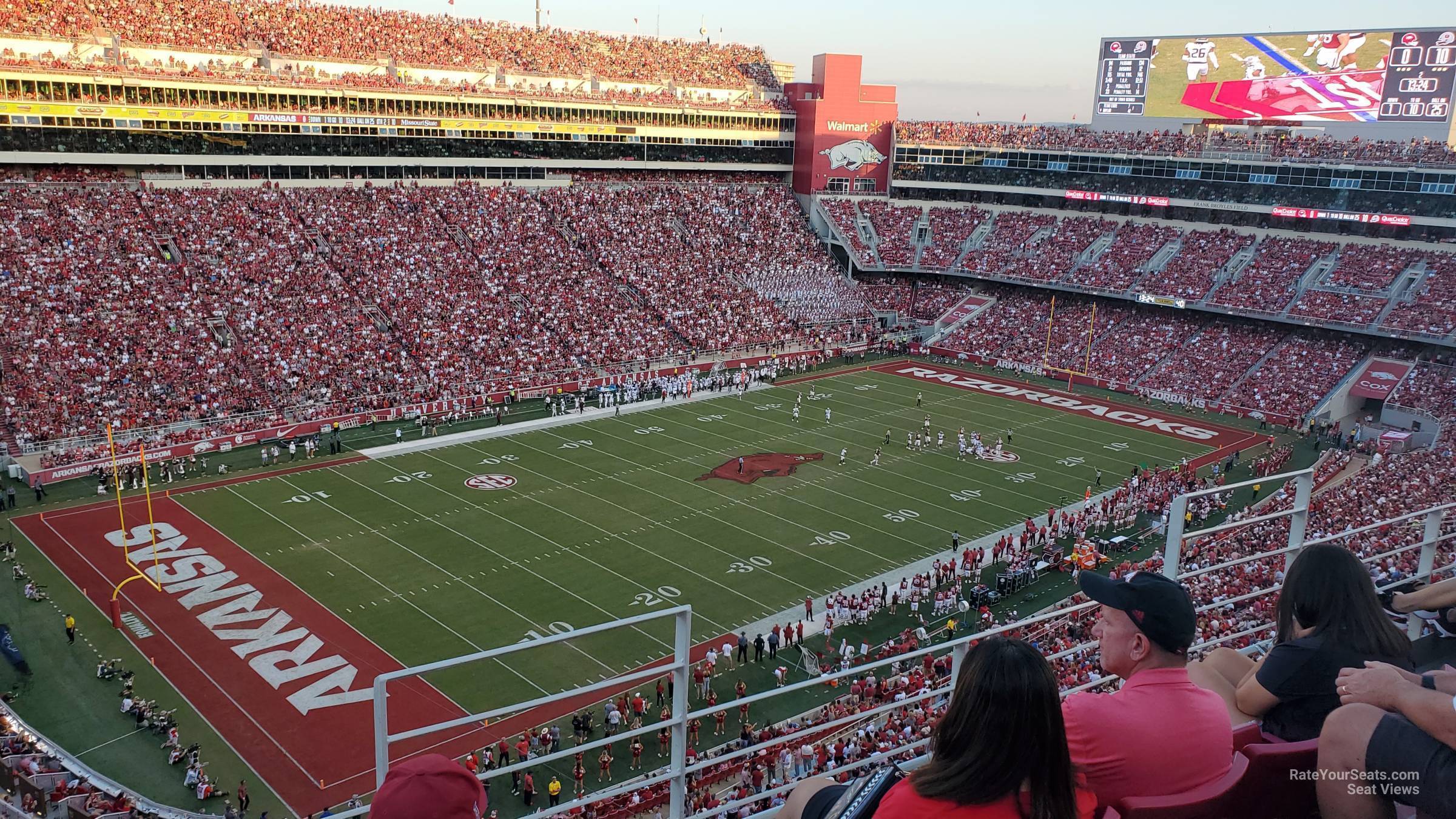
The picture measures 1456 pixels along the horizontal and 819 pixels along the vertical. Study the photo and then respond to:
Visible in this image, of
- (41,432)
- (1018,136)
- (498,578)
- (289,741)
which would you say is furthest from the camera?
(1018,136)

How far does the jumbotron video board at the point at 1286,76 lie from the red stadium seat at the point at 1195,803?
52.4 meters

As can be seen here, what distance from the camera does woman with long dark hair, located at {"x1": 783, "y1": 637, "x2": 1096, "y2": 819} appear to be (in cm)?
252

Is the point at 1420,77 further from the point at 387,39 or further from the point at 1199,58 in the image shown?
the point at 387,39

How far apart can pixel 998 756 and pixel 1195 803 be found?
3.03ft

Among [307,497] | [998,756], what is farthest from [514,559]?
[998,756]

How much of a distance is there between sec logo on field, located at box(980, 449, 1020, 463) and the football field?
12 centimetres

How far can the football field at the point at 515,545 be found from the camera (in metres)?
18.2

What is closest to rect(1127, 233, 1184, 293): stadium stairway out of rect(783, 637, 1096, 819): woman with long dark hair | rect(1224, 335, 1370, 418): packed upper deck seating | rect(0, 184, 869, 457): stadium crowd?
rect(1224, 335, 1370, 418): packed upper deck seating

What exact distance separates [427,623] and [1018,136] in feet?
166

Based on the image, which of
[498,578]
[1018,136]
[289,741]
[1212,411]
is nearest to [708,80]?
[1018,136]

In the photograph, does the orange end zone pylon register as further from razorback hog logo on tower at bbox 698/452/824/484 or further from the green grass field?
razorback hog logo on tower at bbox 698/452/824/484

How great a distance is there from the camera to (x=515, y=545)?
24.9 metres

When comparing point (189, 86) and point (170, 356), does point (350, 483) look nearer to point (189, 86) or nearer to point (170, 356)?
point (170, 356)

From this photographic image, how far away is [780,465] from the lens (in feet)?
106
